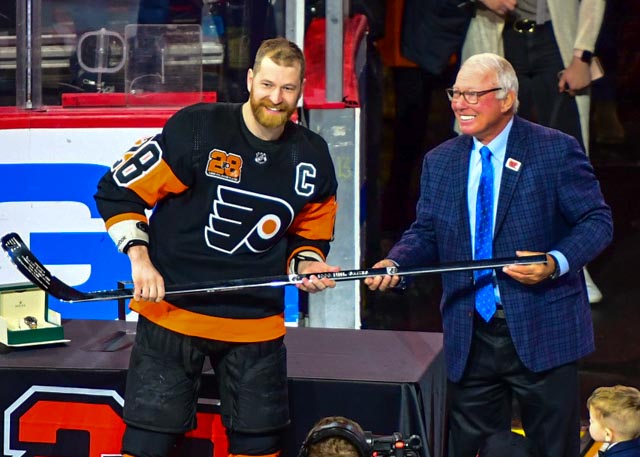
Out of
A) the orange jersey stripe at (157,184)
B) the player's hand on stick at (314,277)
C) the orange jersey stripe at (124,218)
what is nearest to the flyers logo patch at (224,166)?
the orange jersey stripe at (157,184)

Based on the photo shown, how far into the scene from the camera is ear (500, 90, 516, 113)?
445 centimetres

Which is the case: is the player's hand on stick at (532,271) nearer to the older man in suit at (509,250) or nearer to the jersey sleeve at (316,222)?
the older man in suit at (509,250)

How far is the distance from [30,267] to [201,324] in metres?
0.59

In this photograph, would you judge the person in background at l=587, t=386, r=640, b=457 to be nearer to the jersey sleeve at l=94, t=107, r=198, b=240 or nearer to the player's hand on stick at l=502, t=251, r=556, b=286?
the player's hand on stick at l=502, t=251, r=556, b=286

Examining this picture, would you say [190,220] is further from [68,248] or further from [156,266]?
[68,248]

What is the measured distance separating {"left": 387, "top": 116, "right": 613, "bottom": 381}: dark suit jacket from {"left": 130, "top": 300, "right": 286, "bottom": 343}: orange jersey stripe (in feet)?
1.97

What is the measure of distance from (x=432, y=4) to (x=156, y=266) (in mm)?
3457

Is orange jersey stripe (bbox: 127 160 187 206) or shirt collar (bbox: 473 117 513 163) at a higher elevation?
shirt collar (bbox: 473 117 513 163)

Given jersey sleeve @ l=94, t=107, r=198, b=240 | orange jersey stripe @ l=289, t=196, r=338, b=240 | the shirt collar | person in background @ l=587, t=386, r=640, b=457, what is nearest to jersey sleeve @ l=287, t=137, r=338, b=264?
orange jersey stripe @ l=289, t=196, r=338, b=240

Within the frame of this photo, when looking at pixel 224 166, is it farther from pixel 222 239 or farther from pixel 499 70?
pixel 499 70

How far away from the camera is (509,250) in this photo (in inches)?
176

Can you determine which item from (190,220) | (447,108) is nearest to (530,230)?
(190,220)

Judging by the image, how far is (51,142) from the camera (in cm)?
603

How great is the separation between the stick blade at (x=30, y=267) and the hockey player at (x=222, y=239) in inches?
9.4
